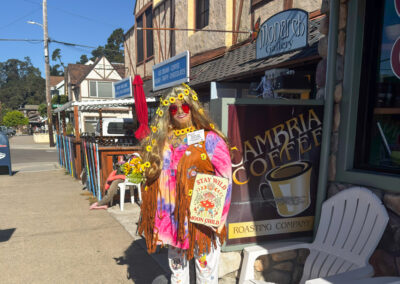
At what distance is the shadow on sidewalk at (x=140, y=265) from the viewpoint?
10.2ft

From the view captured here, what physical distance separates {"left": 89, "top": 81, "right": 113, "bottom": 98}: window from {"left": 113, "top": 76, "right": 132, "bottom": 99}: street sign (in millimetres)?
20581

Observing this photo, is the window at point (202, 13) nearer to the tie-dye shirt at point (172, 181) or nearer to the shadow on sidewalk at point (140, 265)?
the shadow on sidewalk at point (140, 265)

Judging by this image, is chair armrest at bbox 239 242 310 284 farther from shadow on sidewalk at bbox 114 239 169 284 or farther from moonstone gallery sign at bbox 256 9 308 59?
moonstone gallery sign at bbox 256 9 308 59

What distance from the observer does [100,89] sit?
103 feet

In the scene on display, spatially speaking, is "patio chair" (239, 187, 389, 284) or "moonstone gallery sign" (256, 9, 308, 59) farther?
"moonstone gallery sign" (256, 9, 308, 59)

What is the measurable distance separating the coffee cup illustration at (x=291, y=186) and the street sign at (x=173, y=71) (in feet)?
12.8

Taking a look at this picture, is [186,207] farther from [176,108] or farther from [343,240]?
[343,240]

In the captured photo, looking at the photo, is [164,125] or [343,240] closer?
[164,125]

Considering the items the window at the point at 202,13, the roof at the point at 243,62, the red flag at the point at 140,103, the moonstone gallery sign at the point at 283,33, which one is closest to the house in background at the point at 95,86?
the window at the point at 202,13

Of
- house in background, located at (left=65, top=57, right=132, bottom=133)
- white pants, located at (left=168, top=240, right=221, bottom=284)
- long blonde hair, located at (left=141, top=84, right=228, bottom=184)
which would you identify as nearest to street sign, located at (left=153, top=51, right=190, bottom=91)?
long blonde hair, located at (left=141, top=84, right=228, bottom=184)

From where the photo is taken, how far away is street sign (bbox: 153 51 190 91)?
6.20 metres

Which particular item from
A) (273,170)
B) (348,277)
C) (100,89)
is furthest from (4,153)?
(100,89)

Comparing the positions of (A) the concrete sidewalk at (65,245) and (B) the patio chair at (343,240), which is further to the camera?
(A) the concrete sidewalk at (65,245)

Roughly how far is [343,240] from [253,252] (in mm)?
759
